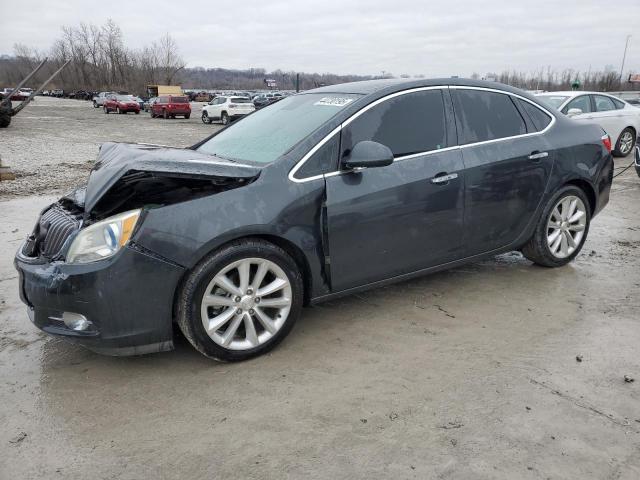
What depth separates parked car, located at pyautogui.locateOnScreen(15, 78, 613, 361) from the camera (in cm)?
295

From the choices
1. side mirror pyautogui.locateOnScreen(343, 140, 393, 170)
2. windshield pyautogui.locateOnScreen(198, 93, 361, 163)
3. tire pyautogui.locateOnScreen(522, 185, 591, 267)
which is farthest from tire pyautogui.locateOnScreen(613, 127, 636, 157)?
side mirror pyautogui.locateOnScreen(343, 140, 393, 170)

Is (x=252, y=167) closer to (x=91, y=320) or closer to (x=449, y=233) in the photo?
(x=91, y=320)

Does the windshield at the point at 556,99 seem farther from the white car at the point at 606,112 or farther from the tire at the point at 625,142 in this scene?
the tire at the point at 625,142

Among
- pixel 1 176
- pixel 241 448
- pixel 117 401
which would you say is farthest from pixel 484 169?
pixel 1 176

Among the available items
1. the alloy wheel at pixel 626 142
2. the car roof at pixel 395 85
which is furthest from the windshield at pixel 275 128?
the alloy wheel at pixel 626 142

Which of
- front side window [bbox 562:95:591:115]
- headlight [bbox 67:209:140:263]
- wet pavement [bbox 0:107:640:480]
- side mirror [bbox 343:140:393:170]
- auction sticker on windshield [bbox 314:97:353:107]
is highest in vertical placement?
front side window [bbox 562:95:591:115]

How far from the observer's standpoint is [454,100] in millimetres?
4105

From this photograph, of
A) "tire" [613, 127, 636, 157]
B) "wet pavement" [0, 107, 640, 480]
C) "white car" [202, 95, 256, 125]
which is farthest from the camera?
"white car" [202, 95, 256, 125]

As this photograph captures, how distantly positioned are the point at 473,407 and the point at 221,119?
2882 cm

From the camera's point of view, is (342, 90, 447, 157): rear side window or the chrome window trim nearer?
the chrome window trim

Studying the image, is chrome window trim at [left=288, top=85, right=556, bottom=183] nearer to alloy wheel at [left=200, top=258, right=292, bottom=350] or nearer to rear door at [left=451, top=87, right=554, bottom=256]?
rear door at [left=451, top=87, right=554, bottom=256]

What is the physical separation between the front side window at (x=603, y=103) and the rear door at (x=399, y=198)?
9.73m

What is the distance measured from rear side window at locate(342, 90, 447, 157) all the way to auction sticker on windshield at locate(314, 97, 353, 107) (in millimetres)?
191

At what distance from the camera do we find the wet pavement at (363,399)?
238cm
